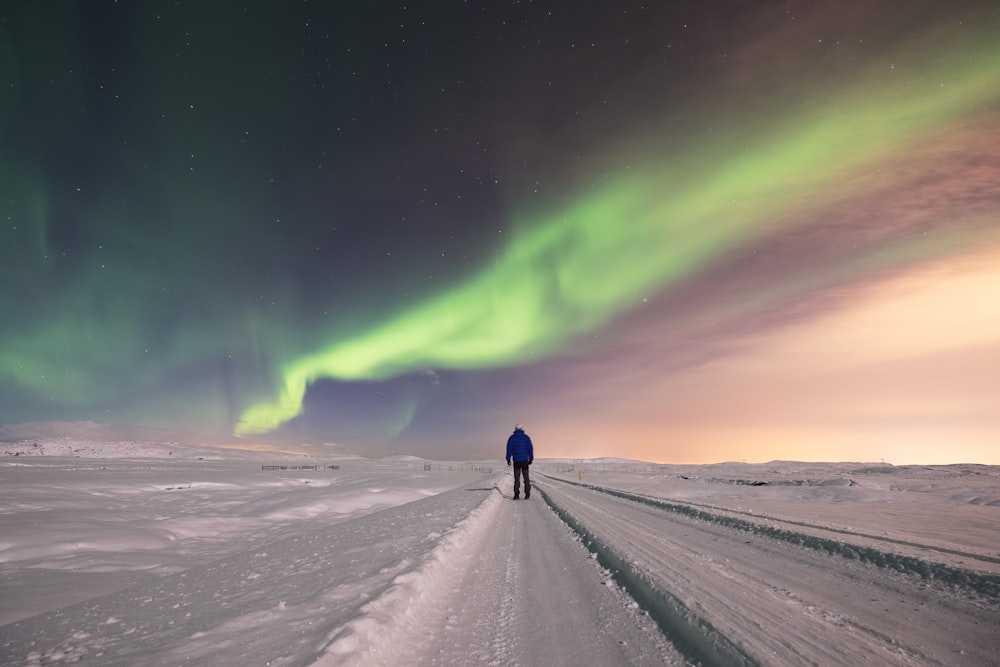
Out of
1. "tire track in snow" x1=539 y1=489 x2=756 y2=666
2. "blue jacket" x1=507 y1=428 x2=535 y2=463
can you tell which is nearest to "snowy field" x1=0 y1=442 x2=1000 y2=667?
"tire track in snow" x1=539 y1=489 x2=756 y2=666

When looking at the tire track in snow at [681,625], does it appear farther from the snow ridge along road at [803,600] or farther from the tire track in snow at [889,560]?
the tire track in snow at [889,560]

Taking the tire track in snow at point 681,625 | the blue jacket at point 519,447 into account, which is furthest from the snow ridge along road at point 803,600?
the blue jacket at point 519,447

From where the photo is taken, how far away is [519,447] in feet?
49.2

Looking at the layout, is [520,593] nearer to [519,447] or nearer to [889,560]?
[889,560]

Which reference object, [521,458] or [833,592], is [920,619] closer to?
[833,592]

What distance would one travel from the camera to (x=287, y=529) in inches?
394

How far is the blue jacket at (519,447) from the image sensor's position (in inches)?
585

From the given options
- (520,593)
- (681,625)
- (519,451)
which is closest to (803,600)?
(681,625)

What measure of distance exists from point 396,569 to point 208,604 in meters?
1.69

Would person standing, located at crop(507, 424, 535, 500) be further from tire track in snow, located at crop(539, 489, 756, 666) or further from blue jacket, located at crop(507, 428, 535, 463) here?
tire track in snow, located at crop(539, 489, 756, 666)

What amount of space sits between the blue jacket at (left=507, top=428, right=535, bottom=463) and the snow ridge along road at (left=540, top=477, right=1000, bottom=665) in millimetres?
8081

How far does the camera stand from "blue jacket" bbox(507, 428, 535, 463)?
14.9 meters

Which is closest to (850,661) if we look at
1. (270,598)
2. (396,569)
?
(396,569)

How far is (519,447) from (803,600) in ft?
37.6
